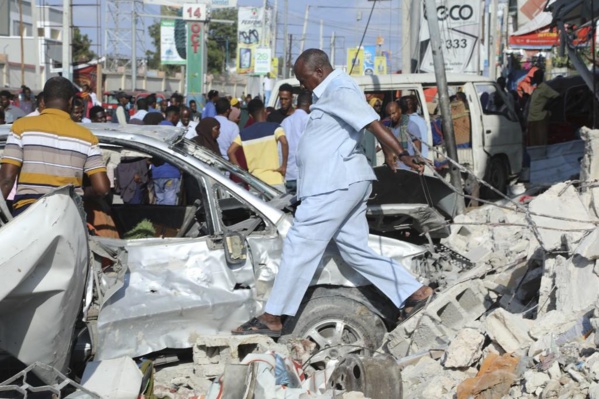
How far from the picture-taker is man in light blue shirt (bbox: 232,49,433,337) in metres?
5.51

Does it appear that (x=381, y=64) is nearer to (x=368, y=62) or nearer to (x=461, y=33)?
(x=368, y=62)

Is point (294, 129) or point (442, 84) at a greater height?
point (442, 84)

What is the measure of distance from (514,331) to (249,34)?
46051mm

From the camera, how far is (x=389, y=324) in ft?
19.5

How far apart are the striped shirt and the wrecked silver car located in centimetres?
32

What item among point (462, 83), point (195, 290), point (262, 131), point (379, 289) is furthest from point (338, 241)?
point (462, 83)

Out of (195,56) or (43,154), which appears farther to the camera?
(195,56)

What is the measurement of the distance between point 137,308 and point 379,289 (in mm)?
1510

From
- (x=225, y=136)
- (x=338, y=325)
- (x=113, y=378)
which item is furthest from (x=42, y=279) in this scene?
(x=225, y=136)

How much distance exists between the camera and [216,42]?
304ft

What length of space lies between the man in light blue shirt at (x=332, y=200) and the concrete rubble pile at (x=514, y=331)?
0.22 m

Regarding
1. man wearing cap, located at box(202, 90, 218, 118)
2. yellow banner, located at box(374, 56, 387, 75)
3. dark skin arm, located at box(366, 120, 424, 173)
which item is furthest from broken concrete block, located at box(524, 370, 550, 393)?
yellow banner, located at box(374, 56, 387, 75)

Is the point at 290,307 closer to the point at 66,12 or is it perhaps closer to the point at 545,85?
the point at 545,85

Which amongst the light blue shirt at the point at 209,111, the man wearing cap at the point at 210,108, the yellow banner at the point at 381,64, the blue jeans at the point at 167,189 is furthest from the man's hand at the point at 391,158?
the yellow banner at the point at 381,64
